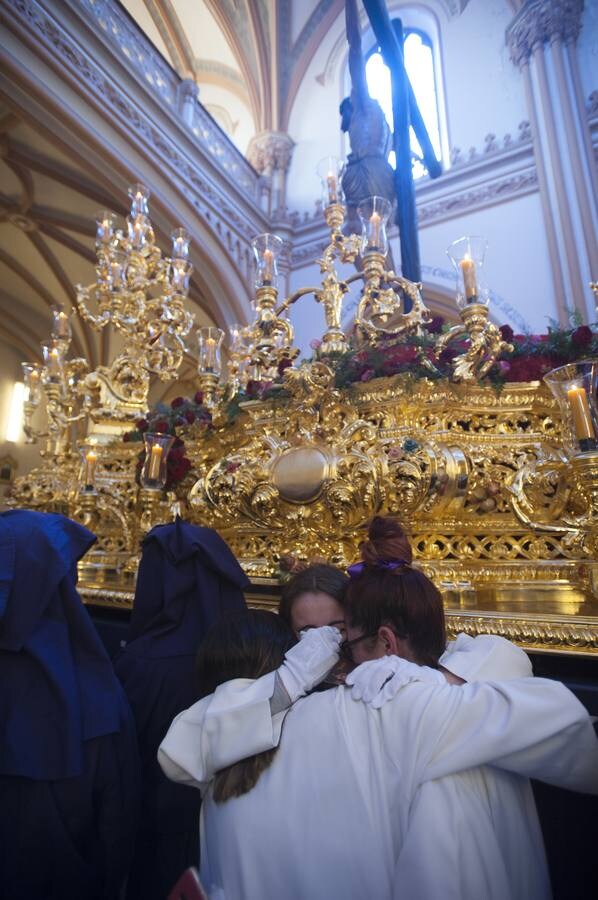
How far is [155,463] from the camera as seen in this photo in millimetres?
2557

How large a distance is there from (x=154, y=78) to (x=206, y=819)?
9.63 meters

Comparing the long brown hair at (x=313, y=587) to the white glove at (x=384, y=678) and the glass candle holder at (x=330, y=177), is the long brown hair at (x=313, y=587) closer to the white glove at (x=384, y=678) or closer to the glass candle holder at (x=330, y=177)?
the white glove at (x=384, y=678)

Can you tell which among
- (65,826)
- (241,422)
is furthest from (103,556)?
(65,826)

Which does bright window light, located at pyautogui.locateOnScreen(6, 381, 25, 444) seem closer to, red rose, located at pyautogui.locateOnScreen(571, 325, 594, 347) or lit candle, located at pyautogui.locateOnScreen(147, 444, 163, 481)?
lit candle, located at pyautogui.locateOnScreen(147, 444, 163, 481)

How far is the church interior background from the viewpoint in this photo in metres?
1.84

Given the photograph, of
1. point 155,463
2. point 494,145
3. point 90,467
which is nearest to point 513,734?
point 155,463

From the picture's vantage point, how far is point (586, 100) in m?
7.78

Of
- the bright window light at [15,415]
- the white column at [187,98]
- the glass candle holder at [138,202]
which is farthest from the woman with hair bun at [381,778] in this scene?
the bright window light at [15,415]

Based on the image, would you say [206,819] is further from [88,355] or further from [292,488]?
[88,355]

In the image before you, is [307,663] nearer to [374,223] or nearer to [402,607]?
[402,607]

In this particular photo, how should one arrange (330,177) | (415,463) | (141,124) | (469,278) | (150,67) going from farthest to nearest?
(150,67), (141,124), (330,177), (469,278), (415,463)

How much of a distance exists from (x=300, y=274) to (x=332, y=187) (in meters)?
6.79

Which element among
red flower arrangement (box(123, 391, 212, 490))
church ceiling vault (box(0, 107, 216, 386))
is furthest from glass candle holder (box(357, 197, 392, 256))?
church ceiling vault (box(0, 107, 216, 386))

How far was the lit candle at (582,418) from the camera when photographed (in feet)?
4.72
